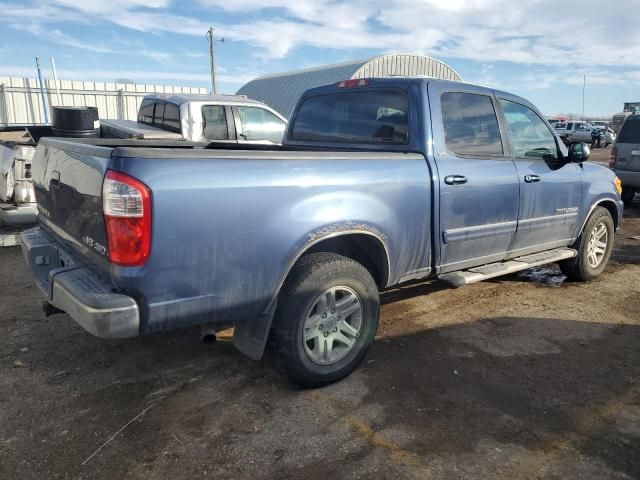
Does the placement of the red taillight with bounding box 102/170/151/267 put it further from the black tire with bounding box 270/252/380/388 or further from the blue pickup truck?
the black tire with bounding box 270/252/380/388

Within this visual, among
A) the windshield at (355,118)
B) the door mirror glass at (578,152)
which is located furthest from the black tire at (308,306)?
the door mirror glass at (578,152)

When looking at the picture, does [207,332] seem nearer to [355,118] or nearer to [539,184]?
[355,118]

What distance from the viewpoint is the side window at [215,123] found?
8.02 meters

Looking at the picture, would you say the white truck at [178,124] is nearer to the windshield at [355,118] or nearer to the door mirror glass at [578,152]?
the windshield at [355,118]

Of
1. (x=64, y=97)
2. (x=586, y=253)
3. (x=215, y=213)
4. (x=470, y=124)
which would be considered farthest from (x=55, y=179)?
(x=64, y=97)

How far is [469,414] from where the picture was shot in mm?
2971

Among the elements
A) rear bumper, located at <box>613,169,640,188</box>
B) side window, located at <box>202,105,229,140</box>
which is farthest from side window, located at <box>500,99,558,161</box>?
rear bumper, located at <box>613,169,640,188</box>

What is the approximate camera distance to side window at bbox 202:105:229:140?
26.3 ft

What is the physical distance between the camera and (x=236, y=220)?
261 cm

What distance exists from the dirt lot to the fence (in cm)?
1940

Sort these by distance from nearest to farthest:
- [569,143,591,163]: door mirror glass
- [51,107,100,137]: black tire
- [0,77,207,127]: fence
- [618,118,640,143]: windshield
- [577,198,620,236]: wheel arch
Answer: [569,143,591,163]: door mirror glass, [577,198,620,236]: wheel arch, [51,107,100,137]: black tire, [618,118,640,143]: windshield, [0,77,207,127]: fence

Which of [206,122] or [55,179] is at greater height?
[206,122]

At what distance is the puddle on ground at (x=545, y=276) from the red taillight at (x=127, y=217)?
14.9 feet

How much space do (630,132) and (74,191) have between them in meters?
10.5
